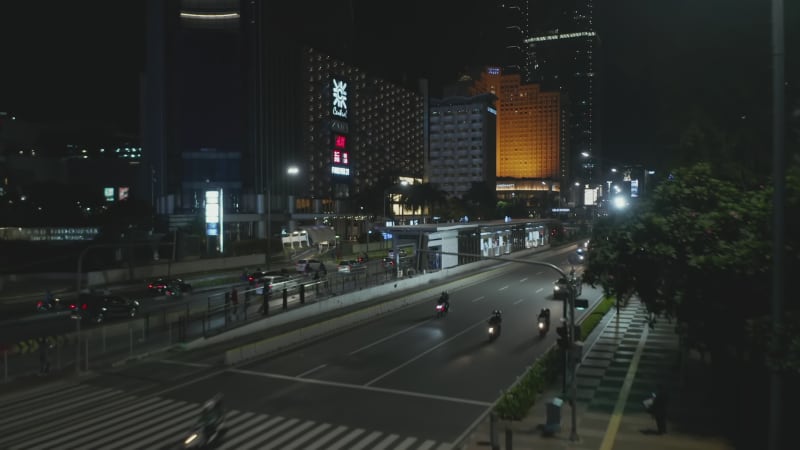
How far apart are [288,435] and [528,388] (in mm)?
7724

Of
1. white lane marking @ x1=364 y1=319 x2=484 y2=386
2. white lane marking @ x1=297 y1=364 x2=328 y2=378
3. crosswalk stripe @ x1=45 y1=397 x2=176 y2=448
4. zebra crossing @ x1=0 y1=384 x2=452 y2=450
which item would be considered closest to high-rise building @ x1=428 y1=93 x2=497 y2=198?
white lane marking @ x1=364 y1=319 x2=484 y2=386

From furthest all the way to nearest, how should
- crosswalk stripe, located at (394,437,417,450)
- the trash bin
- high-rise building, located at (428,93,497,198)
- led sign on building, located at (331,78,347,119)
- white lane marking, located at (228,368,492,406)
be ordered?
1. high-rise building, located at (428,93,497,198)
2. led sign on building, located at (331,78,347,119)
3. white lane marking, located at (228,368,492,406)
4. the trash bin
5. crosswalk stripe, located at (394,437,417,450)

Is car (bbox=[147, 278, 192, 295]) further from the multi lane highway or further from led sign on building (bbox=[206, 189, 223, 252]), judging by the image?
the multi lane highway

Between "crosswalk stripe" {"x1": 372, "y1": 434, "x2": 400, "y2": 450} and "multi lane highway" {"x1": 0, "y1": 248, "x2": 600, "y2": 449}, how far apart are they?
1.1 inches

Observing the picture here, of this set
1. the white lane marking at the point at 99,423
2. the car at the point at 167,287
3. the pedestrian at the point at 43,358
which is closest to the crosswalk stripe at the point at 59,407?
the white lane marking at the point at 99,423

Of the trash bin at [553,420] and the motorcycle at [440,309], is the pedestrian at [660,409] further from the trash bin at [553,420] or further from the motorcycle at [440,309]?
the motorcycle at [440,309]

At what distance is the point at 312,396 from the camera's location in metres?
20.8

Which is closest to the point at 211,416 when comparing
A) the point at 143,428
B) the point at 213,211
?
the point at 143,428

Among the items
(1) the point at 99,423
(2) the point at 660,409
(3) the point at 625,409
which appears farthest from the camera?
(3) the point at 625,409

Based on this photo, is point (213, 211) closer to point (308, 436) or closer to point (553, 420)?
point (308, 436)

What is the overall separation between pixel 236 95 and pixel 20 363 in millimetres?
78619

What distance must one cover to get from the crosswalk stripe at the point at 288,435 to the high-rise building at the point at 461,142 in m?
166

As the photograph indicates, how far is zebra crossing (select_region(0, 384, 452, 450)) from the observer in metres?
16.1

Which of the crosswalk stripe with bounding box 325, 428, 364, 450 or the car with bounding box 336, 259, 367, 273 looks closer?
the crosswalk stripe with bounding box 325, 428, 364, 450
